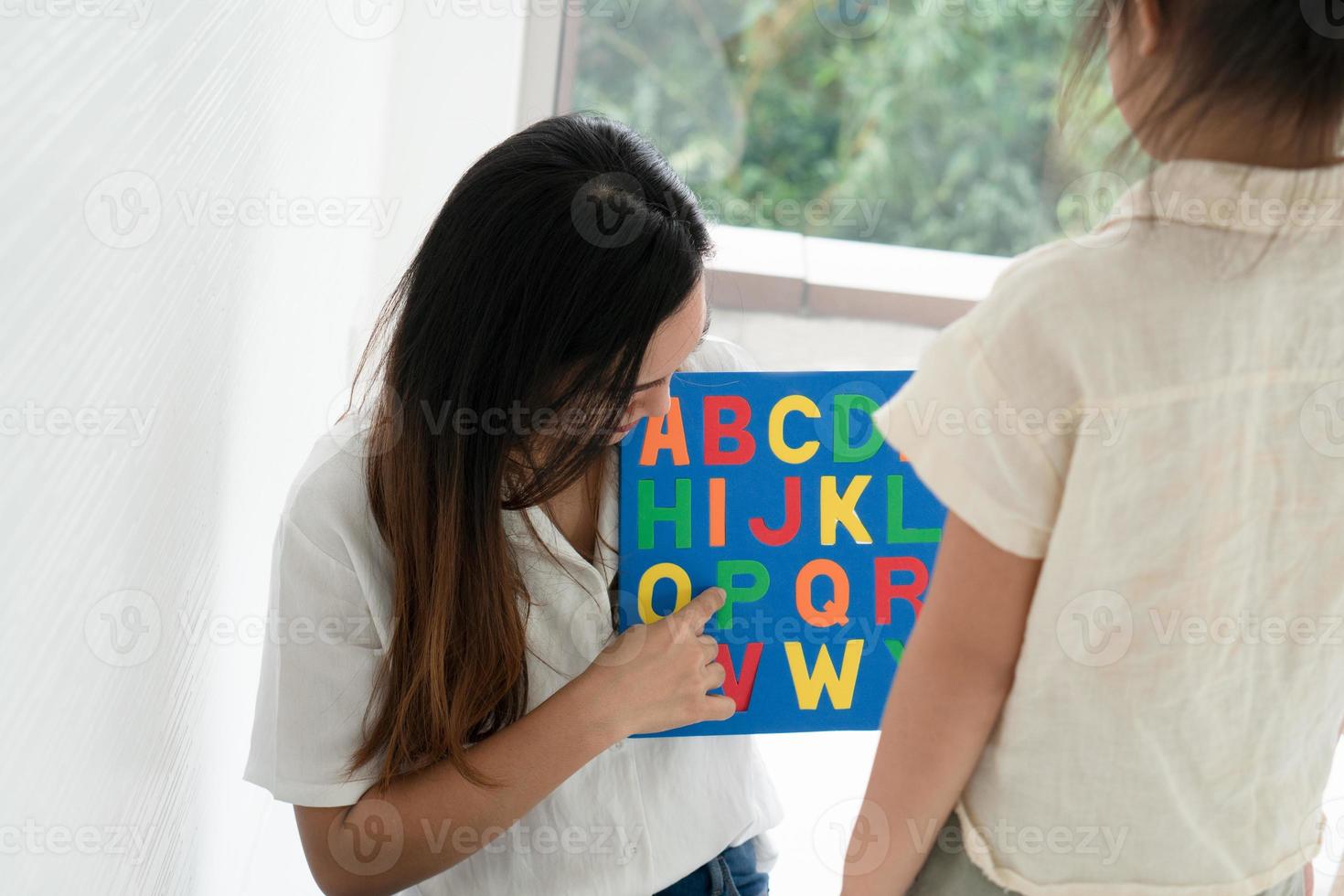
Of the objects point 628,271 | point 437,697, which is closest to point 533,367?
point 628,271

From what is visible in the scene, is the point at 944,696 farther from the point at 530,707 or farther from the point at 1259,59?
the point at 530,707

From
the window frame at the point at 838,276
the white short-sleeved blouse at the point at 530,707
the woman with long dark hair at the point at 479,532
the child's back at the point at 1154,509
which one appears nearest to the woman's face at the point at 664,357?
the woman with long dark hair at the point at 479,532

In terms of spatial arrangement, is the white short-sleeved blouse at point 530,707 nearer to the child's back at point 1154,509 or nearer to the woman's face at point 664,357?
the woman's face at point 664,357

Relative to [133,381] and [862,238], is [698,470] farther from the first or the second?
[862,238]

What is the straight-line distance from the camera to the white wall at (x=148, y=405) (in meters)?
0.58

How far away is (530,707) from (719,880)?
244mm

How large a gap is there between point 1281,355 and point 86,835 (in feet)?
2.41

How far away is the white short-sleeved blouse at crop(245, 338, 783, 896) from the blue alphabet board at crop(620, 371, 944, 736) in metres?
0.05

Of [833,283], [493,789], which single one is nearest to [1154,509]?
[493,789]

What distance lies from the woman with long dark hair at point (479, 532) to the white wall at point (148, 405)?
0.11 m

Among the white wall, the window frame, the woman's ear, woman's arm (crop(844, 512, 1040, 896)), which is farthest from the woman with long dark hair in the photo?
the window frame

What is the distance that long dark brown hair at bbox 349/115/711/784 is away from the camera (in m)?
0.82

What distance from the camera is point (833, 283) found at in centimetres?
272

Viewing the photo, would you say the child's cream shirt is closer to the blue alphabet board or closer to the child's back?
the child's back
